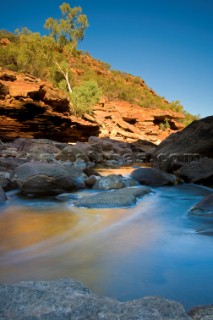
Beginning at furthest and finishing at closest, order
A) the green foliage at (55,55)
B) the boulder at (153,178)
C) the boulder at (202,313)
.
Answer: the green foliage at (55,55)
the boulder at (153,178)
the boulder at (202,313)

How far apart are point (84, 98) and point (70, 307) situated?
24.6m

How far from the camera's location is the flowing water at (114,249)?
2.00m

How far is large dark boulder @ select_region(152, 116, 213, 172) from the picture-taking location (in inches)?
332

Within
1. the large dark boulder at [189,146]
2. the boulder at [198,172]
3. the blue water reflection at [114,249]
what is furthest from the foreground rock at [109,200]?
the large dark boulder at [189,146]

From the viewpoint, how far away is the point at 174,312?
123 cm

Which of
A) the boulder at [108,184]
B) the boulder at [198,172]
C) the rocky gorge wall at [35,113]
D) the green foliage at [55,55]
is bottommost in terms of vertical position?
the boulder at [108,184]

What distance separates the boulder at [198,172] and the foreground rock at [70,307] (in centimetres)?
595

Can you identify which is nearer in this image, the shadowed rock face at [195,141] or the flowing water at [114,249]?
the flowing water at [114,249]

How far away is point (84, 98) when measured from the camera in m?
25.0

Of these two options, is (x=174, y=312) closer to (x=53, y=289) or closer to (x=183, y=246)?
(x=53, y=289)

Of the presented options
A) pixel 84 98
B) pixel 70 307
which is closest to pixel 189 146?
pixel 70 307

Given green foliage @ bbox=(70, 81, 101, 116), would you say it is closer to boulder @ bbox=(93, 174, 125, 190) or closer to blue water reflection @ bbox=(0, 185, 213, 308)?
boulder @ bbox=(93, 174, 125, 190)

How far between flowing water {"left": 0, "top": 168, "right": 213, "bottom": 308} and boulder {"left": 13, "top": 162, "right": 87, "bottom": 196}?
73 cm

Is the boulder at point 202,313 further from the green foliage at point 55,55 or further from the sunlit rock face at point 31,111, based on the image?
the green foliage at point 55,55
